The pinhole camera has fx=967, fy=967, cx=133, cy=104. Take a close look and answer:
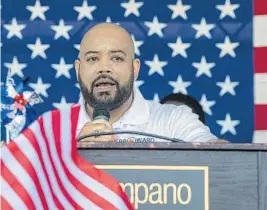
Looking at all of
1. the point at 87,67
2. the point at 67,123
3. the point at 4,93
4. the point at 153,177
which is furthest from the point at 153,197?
the point at 4,93

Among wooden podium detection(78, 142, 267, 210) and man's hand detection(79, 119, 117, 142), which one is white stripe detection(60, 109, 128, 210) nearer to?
wooden podium detection(78, 142, 267, 210)

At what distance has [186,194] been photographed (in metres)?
2.29

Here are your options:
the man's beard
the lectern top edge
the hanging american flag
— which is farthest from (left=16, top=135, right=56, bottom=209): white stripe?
the man's beard

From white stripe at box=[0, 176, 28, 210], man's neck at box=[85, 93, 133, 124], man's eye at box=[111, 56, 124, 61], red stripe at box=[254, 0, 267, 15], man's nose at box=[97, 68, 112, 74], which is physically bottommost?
white stripe at box=[0, 176, 28, 210]

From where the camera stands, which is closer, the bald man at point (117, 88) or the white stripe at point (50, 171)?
the white stripe at point (50, 171)

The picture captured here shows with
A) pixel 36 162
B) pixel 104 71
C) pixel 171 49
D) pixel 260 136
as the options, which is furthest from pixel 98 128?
pixel 171 49

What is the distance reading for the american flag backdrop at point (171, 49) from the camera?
5.28 meters

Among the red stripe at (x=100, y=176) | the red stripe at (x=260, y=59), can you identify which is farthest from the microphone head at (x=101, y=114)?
the red stripe at (x=260, y=59)

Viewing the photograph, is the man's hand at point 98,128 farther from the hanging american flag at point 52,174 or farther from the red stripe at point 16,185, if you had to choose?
the red stripe at point 16,185

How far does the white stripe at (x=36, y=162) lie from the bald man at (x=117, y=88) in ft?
2.81

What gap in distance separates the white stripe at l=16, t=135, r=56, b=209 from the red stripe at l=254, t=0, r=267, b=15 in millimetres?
3423

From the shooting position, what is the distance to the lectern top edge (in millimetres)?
2271

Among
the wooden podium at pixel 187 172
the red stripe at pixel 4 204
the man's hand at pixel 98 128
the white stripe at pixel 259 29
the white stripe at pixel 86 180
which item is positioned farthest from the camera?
the white stripe at pixel 259 29

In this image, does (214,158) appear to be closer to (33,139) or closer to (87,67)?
(33,139)
